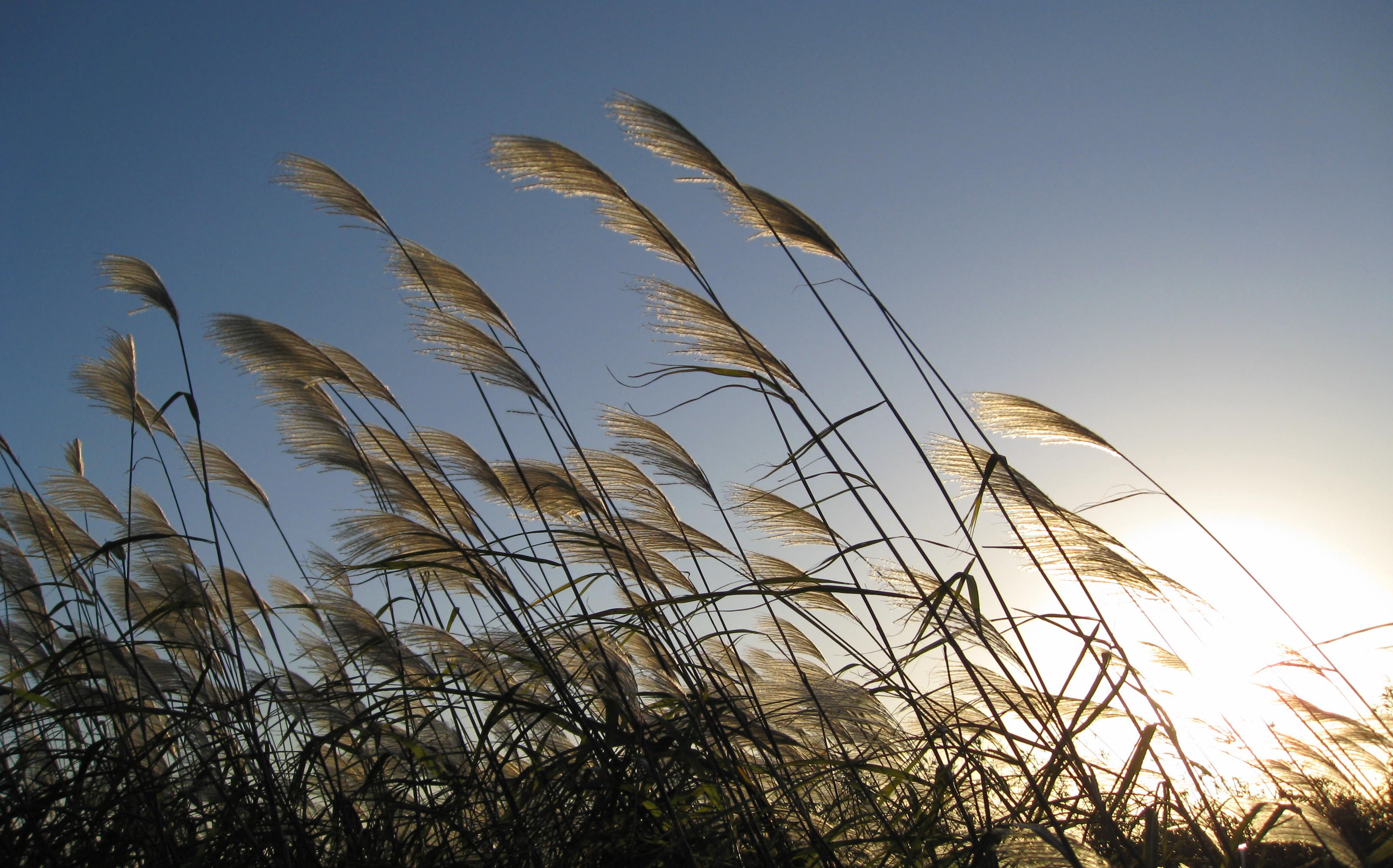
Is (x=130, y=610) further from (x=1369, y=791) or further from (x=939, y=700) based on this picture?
(x=1369, y=791)

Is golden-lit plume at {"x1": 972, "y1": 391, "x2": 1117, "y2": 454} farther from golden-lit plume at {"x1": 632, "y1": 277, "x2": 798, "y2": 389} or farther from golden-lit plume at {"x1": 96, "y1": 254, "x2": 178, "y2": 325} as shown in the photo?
golden-lit plume at {"x1": 96, "y1": 254, "x2": 178, "y2": 325}

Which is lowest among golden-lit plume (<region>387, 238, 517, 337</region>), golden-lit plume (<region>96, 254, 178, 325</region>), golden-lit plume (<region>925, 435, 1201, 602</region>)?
golden-lit plume (<region>925, 435, 1201, 602</region>)

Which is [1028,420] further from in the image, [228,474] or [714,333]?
[228,474]

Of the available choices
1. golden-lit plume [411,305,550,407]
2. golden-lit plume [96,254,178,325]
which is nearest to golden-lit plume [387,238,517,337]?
golden-lit plume [411,305,550,407]

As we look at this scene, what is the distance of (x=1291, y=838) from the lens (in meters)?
1.45

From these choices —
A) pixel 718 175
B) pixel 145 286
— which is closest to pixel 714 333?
pixel 718 175

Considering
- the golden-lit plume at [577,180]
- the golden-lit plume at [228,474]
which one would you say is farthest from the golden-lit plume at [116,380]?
the golden-lit plume at [577,180]

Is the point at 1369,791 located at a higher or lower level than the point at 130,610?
lower

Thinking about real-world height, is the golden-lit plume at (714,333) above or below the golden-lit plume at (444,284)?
below

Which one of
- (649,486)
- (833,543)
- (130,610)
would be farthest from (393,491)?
(130,610)

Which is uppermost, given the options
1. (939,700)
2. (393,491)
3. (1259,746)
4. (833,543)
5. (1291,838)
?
(393,491)

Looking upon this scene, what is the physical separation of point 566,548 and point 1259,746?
262 cm

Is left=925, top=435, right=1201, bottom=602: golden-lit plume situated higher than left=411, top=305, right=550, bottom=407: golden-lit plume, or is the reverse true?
left=411, top=305, right=550, bottom=407: golden-lit plume

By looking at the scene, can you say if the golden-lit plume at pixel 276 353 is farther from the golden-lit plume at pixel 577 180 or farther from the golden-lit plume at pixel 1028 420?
the golden-lit plume at pixel 1028 420
